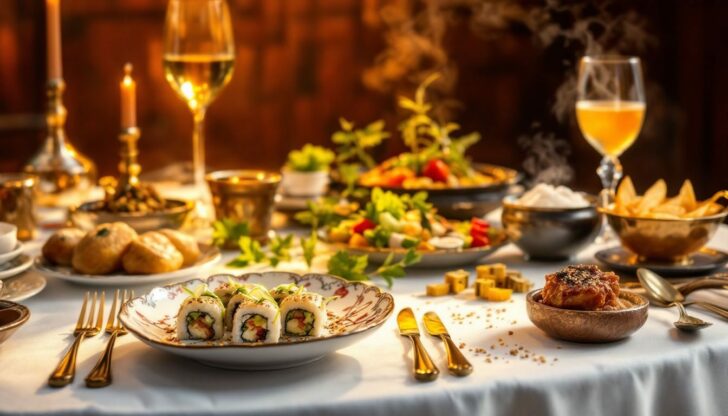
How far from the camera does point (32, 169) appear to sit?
8.74 ft

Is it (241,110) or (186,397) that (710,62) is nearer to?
(241,110)

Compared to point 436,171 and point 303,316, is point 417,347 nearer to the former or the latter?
point 303,316

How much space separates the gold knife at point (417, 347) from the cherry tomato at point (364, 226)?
1.59ft

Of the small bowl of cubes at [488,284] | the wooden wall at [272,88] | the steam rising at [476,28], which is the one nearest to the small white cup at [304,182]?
the small bowl of cubes at [488,284]

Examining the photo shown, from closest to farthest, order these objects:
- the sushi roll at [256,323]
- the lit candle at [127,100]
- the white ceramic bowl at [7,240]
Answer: the sushi roll at [256,323] → the white ceramic bowl at [7,240] → the lit candle at [127,100]

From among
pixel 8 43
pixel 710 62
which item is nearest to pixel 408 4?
pixel 710 62

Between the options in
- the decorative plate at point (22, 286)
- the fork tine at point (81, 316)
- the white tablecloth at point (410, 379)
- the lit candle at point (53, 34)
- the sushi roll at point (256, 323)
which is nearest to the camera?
the white tablecloth at point (410, 379)

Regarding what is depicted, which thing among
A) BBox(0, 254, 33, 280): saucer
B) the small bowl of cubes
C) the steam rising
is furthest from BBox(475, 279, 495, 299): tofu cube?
the steam rising

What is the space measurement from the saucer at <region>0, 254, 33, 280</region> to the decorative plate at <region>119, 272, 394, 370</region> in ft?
1.31

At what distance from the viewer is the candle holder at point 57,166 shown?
8.77 ft

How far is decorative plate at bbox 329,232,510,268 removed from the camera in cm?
195

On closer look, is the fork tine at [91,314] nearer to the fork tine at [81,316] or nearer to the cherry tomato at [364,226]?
the fork tine at [81,316]

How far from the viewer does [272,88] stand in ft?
19.1

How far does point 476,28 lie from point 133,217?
3790mm
